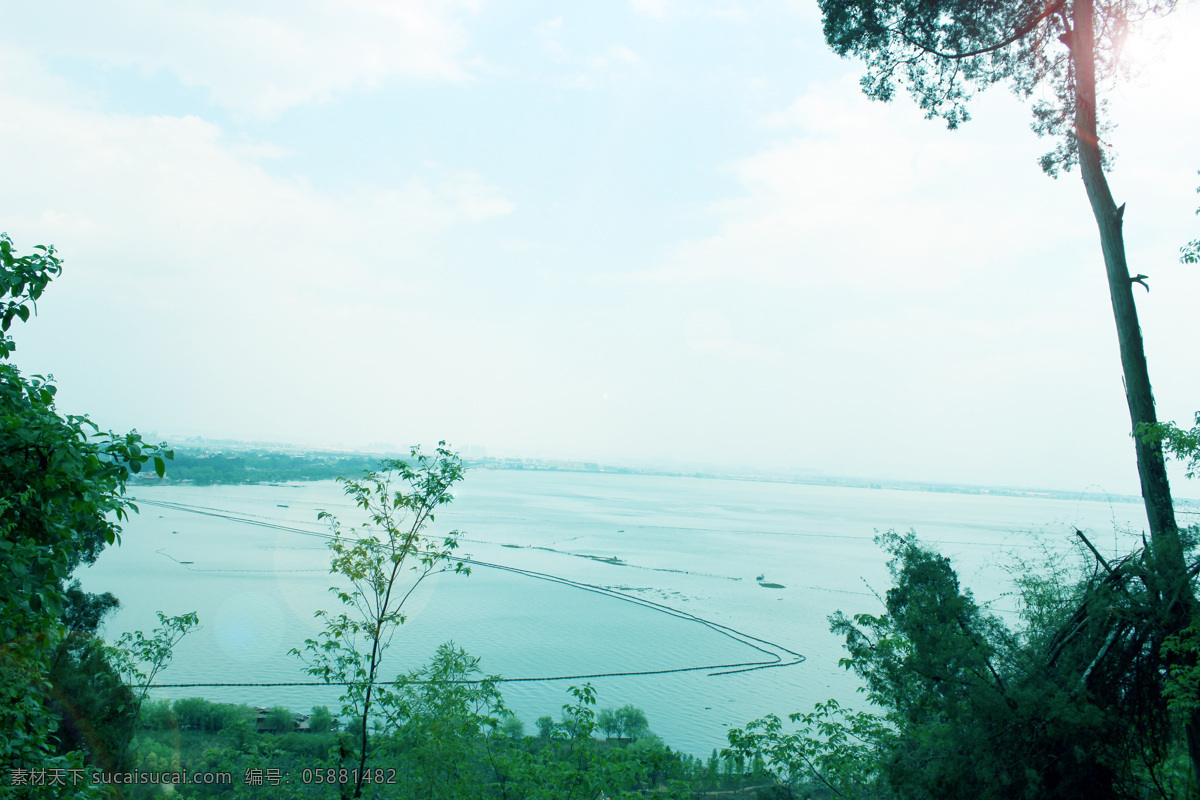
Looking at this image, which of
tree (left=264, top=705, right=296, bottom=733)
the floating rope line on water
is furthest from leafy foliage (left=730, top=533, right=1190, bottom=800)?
tree (left=264, top=705, right=296, bottom=733)

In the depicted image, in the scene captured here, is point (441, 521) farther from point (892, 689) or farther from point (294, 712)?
point (892, 689)

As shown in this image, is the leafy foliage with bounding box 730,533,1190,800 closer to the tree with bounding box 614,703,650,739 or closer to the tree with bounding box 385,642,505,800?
the tree with bounding box 385,642,505,800

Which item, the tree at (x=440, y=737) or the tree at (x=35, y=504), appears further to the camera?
the tree at (x=440, y=737)

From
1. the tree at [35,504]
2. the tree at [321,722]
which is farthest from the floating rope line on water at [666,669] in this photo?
the tree at [35,504]

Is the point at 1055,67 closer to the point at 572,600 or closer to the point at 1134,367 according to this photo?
the point at 1134,367

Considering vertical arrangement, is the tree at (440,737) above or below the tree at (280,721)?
above

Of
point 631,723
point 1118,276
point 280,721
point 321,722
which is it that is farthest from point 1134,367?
point 280,721

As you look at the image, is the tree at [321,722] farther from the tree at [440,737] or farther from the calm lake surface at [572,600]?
the tree at [440,737]

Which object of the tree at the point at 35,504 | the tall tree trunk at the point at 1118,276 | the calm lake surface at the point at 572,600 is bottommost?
the calm lake surface at the point at 572,600
